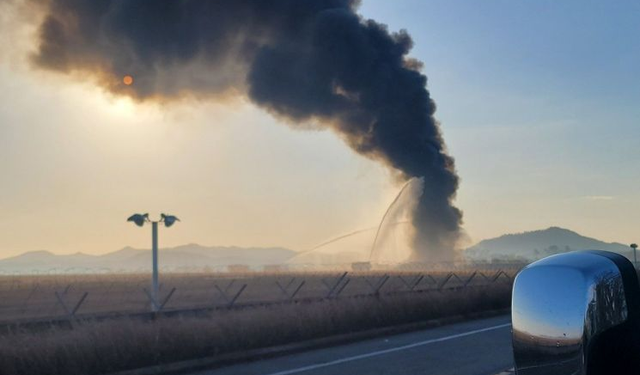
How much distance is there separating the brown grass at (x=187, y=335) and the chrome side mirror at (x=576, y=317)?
9055 mm

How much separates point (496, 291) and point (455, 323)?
436 centimetres

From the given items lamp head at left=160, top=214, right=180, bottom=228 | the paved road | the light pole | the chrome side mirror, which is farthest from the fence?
the chrome side mirror

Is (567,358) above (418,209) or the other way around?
the other way around

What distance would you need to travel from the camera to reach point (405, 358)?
10.6 meters

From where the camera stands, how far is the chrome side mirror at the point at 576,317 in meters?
1.44

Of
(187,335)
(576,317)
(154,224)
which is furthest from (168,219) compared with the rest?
(576,317)

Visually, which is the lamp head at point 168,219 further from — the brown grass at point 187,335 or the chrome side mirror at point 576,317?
the chrome side mirror at point 576,317

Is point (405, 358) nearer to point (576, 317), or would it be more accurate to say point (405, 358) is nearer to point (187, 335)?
point (187, 335)

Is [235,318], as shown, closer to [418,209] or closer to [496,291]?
[496,291]

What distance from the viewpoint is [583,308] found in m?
1.46

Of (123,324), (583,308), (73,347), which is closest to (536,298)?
(583,308)

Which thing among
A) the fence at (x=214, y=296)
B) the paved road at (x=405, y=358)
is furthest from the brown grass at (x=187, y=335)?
the fence at (x=214, y=296)

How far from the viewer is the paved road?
955 cm

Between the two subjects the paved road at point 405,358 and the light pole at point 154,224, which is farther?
the light pole at point 154,224
